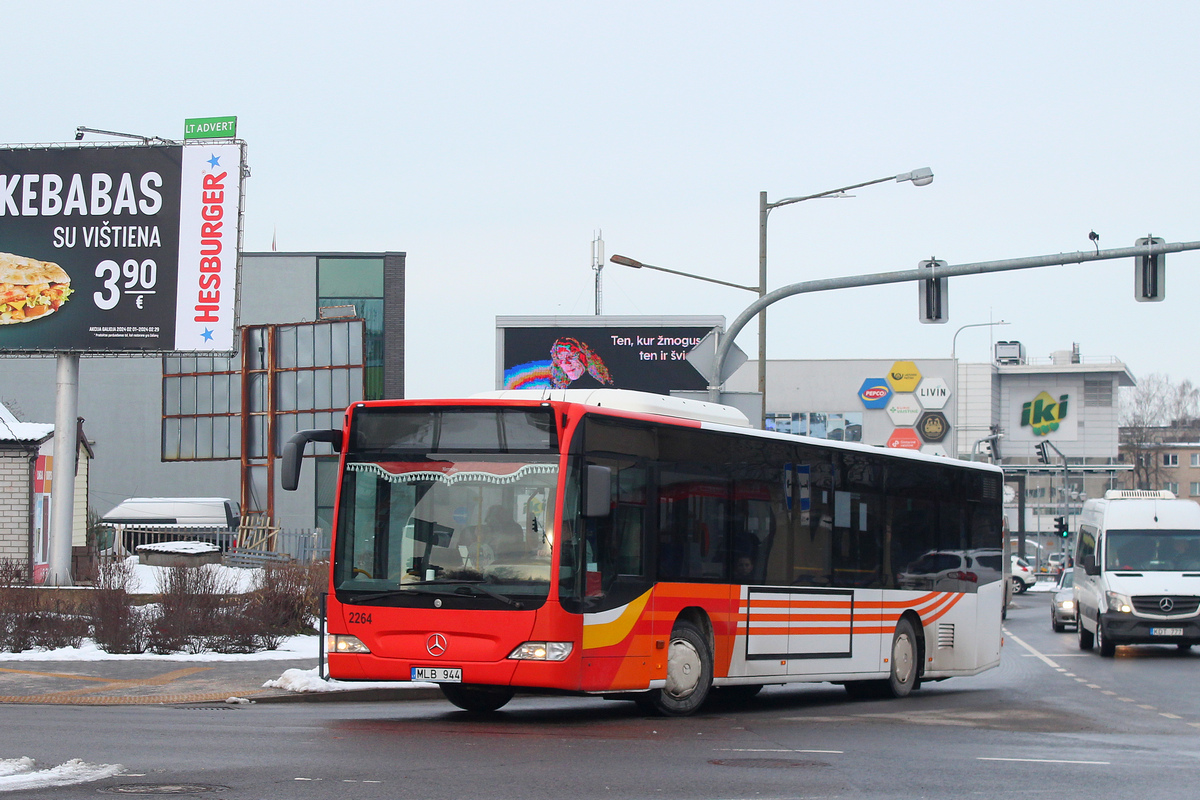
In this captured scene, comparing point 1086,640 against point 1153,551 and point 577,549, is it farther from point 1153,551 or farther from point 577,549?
point 577,549

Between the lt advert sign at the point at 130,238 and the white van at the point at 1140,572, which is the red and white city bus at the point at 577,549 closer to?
the white van at the point at 1140,572

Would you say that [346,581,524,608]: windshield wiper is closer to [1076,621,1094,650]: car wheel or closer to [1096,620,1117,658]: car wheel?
[1096,620,1117,658]: car wheel

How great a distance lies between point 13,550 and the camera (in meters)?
31.8

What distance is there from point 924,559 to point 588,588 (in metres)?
6.69

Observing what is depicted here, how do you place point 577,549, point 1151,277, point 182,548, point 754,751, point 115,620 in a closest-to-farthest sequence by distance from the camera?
point 754,751
point 577,549
point 115,620
point 1151,277
point 182,548

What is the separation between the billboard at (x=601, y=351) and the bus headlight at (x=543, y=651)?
52.3 m

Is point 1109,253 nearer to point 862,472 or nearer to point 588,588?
point 862,472

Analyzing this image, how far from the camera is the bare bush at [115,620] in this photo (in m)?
19.5

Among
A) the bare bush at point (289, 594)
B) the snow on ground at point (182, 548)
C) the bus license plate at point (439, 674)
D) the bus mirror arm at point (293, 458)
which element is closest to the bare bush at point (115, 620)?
the bare bush at point (289, 594)

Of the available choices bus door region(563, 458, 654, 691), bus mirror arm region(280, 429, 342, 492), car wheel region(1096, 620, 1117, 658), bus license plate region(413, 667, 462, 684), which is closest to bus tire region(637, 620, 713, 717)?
bus door region(563, 458, 654, 691)

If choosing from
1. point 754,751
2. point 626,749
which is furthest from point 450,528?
point 754,751

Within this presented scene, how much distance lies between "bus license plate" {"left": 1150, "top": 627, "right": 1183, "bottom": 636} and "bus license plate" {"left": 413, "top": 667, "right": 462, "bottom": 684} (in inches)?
633

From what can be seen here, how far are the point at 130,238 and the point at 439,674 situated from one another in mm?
19065

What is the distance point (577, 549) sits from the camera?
41.0ft
